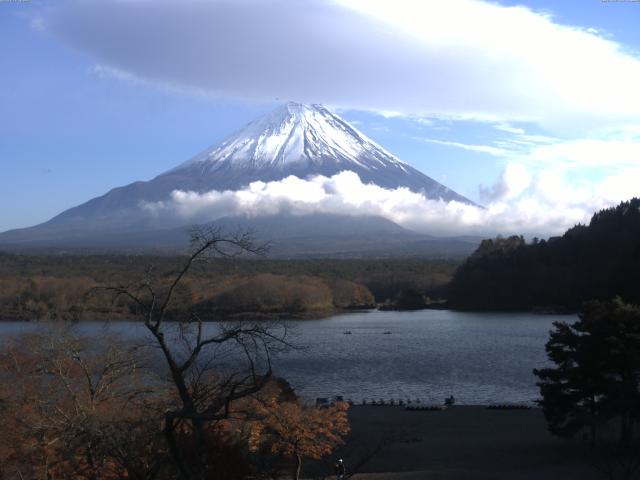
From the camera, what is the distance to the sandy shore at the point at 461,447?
1195 cm

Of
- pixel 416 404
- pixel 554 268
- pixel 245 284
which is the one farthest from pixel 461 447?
pixel 554 268

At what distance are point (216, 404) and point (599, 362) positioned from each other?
30.5 ft

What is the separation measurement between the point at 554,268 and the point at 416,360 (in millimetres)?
30036

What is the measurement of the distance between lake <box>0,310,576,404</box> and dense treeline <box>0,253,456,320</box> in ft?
21.9

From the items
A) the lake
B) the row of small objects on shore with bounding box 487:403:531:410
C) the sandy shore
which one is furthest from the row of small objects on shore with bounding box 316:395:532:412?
the lake

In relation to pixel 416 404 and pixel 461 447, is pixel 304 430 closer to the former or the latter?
pixel 461 447

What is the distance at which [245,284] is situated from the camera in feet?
167

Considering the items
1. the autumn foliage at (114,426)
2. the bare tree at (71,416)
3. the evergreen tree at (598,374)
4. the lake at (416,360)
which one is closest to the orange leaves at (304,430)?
the autumn foliage at (114,426)

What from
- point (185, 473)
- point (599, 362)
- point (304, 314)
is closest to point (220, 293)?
point (304, 314)

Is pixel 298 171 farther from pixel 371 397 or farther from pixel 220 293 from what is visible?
pixel 371 397

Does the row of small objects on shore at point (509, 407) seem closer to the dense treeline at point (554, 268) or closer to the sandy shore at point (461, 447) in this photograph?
the sandy shore at point (461, 447)

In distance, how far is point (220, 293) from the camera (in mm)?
48375

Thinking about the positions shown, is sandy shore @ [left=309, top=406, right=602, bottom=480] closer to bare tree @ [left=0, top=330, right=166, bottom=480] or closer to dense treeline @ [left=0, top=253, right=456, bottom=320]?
bare tree @ [left=0, top=330, right=166, bottom=480]

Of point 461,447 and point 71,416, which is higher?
point 71,416
